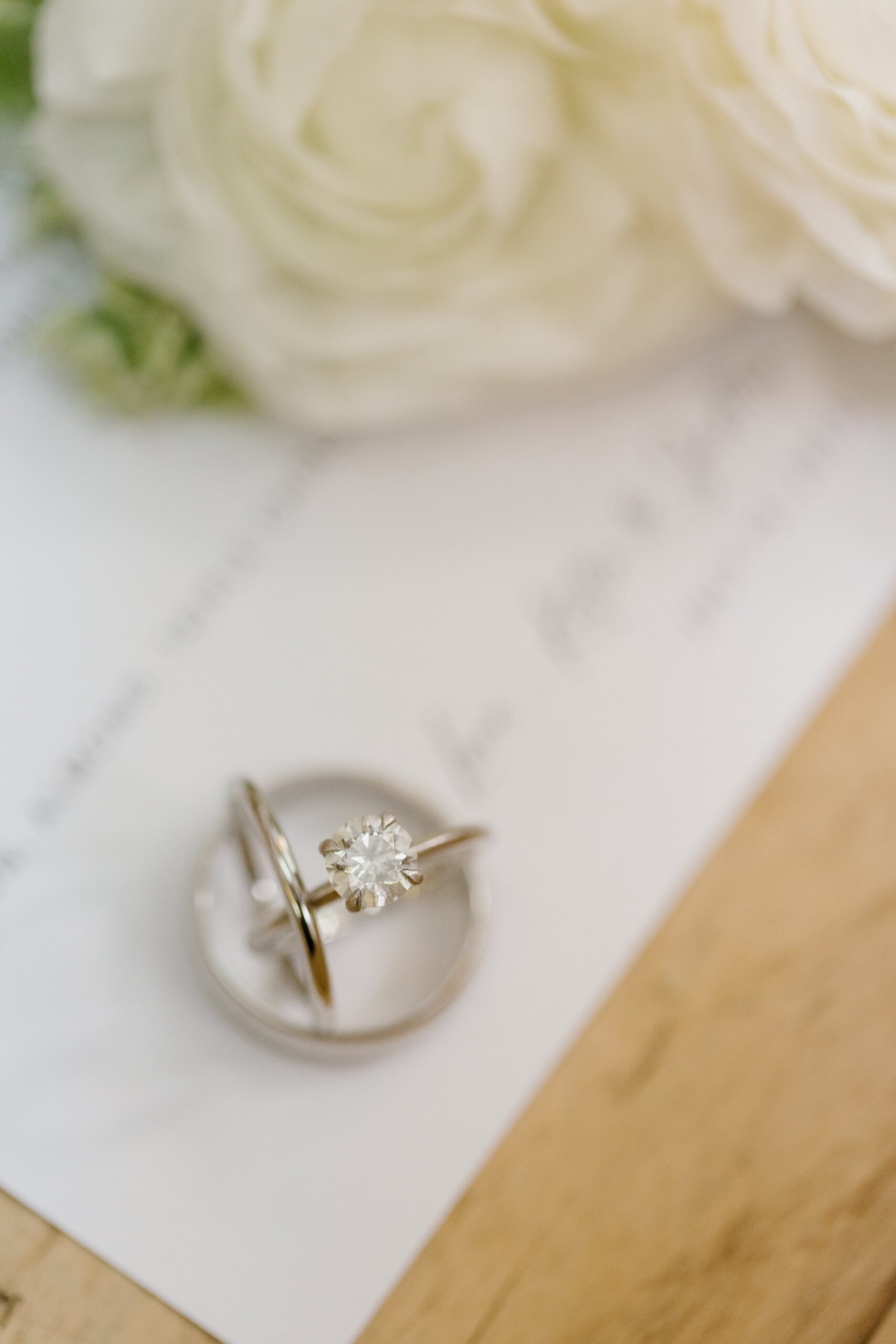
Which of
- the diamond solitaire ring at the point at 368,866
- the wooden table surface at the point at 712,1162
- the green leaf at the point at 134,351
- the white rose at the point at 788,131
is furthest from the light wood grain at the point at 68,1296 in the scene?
the white rose at the point at 788,131

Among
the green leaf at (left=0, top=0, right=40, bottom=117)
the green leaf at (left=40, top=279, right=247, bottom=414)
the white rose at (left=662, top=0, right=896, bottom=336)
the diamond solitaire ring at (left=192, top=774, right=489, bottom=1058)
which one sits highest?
the white rose at (left=662, top=0, right=896, bottom=336)

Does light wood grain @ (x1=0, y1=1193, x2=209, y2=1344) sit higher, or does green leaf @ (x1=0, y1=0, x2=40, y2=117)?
green leaf @ (x1=0, y1=0, x2=40, y2=117)

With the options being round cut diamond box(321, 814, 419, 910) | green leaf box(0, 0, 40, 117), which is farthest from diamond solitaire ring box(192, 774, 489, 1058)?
green leaf box(0, 0, 40, 117)

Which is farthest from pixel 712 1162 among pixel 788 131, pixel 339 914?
pixel 788 131

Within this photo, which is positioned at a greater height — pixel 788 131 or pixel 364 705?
pixel 788 131

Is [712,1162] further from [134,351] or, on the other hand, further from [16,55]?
[16,55]

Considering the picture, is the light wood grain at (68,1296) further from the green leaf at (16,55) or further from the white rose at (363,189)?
the green leaf at (16,55)

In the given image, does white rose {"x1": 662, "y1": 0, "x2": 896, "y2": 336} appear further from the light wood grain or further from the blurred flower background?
the light wood grain
